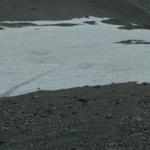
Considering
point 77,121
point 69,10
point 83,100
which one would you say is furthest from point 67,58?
point 69,10

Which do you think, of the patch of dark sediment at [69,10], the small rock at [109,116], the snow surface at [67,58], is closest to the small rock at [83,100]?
the small rock at [109,116]

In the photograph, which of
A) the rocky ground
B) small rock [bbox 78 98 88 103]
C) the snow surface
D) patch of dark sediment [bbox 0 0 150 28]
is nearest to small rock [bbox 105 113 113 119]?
the rocky ground

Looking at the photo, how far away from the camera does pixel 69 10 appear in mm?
62281

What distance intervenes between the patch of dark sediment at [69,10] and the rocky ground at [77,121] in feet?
121

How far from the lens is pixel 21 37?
4181 cm

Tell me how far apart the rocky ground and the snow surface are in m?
4.43

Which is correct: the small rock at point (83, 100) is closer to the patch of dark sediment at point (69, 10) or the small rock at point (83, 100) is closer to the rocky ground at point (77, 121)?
the rocky ground at point (77, 121)

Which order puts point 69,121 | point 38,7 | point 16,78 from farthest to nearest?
point 38,7, point 16,78, point 69,121

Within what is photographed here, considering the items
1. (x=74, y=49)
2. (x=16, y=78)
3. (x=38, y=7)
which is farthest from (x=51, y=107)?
(x=38, y=7)

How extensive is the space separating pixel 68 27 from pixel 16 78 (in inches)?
1009

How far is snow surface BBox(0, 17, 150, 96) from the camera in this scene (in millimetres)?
23672

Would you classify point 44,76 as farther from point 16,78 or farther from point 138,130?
point 138,130

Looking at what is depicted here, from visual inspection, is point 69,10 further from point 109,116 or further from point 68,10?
point 109,116

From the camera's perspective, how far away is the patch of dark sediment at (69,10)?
187 feet
